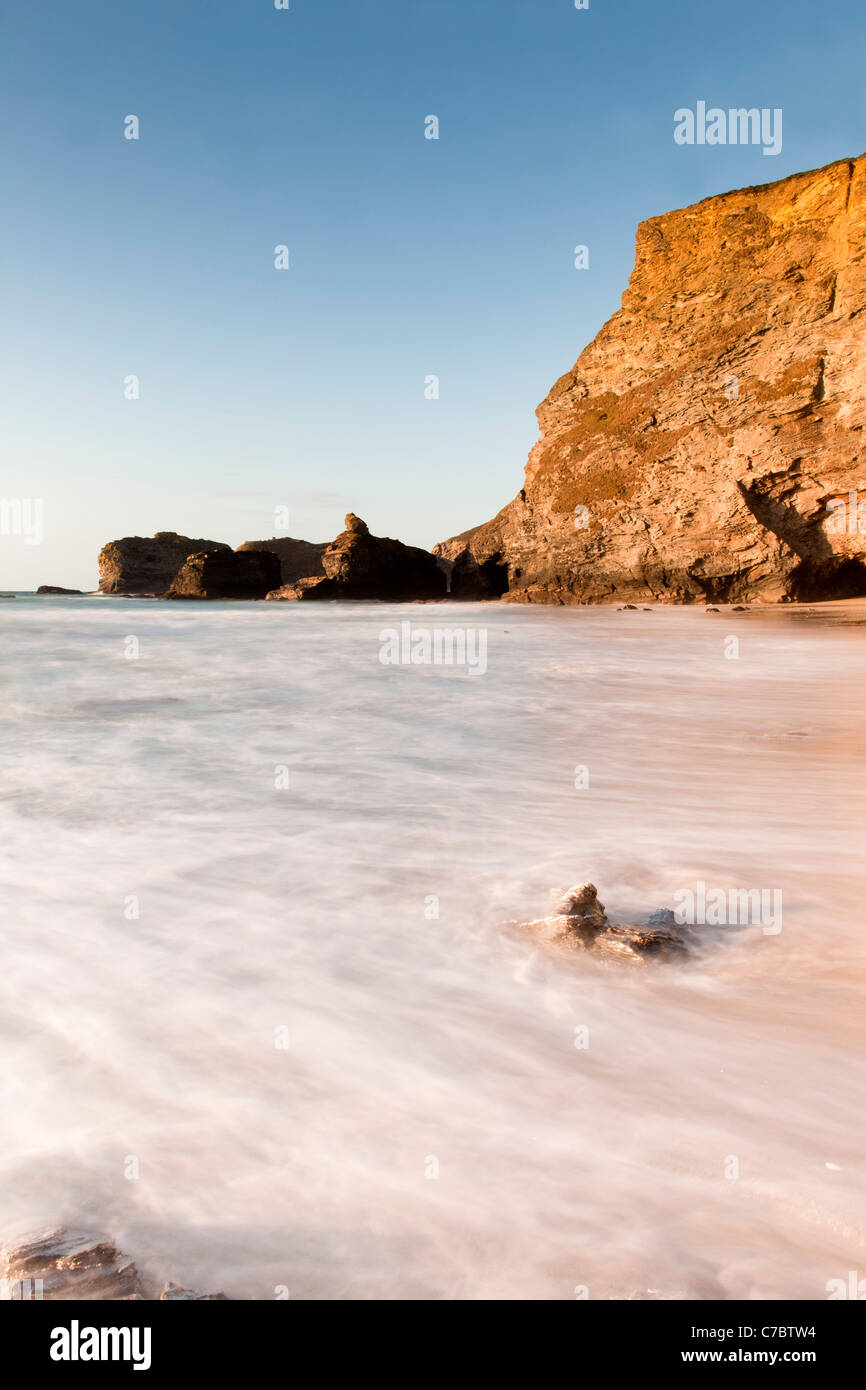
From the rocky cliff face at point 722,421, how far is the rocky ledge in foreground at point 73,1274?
2678cm

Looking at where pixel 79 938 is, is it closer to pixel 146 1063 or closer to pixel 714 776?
pixel 146 1063

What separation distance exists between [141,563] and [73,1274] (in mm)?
105185

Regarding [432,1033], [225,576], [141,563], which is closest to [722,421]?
[432,1033]

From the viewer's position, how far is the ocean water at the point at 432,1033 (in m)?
1.40

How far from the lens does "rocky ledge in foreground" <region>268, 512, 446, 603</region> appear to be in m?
57.2

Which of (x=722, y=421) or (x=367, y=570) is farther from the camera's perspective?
(x=367, y=570)

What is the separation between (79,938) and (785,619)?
878 inches

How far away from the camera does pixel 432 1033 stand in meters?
2.09

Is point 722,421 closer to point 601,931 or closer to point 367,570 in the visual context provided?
point 601,931

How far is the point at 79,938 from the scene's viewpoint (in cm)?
268

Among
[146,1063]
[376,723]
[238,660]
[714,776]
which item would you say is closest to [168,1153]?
[146,1063]

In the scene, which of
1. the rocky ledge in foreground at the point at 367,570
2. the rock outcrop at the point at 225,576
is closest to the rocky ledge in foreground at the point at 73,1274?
the rocky ledge in foreground at the point at 367,570

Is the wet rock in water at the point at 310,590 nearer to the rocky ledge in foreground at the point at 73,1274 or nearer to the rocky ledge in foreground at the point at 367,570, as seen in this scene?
the rocky ledge in foreground at the point at 367,570

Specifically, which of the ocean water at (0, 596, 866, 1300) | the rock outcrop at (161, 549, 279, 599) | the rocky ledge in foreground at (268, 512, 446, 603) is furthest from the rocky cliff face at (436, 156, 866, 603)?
the rock outcrop at (161, 549, 279, 599)
